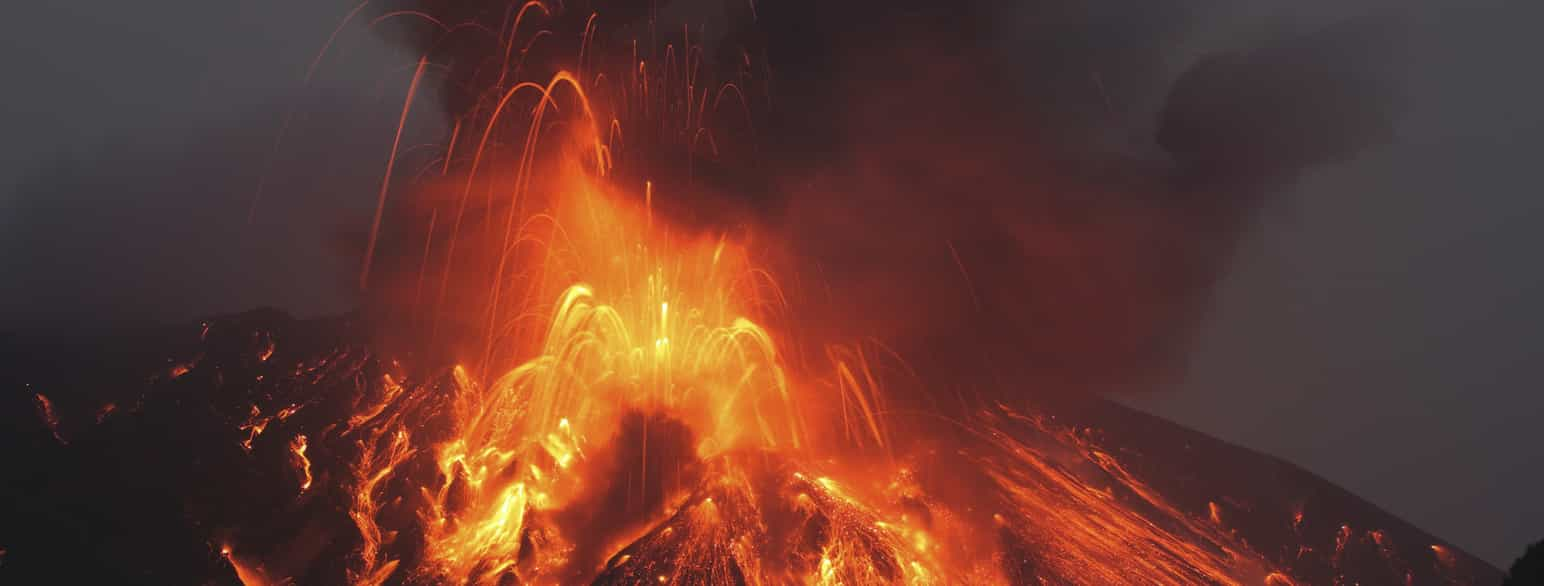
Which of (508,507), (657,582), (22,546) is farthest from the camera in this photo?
(508,507)

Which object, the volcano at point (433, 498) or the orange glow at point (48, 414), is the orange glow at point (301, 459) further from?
the orange glow at point (48, 414)

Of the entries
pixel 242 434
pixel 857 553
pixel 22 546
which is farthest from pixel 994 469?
pixel 22 546

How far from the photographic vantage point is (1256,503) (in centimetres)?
3878

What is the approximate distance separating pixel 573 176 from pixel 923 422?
22.3 meters

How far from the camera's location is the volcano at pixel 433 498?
72.1 feet

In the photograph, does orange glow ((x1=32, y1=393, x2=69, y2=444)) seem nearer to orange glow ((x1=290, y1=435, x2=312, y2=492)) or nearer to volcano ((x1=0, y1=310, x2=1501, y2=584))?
volcano ((x1=0, y1=310, x2=1501, y2=584))

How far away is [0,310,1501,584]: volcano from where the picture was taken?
72.1 feet

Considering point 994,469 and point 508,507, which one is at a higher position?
point 994,469

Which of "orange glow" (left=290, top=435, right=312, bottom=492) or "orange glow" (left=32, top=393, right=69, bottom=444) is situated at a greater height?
"orange glow" (left=290, top=435, right=312, bottom=492)

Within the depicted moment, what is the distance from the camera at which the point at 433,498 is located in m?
25.0

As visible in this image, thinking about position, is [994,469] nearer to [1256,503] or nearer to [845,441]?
[845,441]

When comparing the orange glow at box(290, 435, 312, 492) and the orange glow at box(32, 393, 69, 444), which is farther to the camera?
the orange glow at box(32, 393, 69, 444)

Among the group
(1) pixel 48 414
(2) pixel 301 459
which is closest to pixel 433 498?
(2) pixel 301 459

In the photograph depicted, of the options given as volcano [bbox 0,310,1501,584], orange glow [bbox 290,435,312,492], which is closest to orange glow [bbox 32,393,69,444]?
volcano [bbox 0,310,1501,584]
